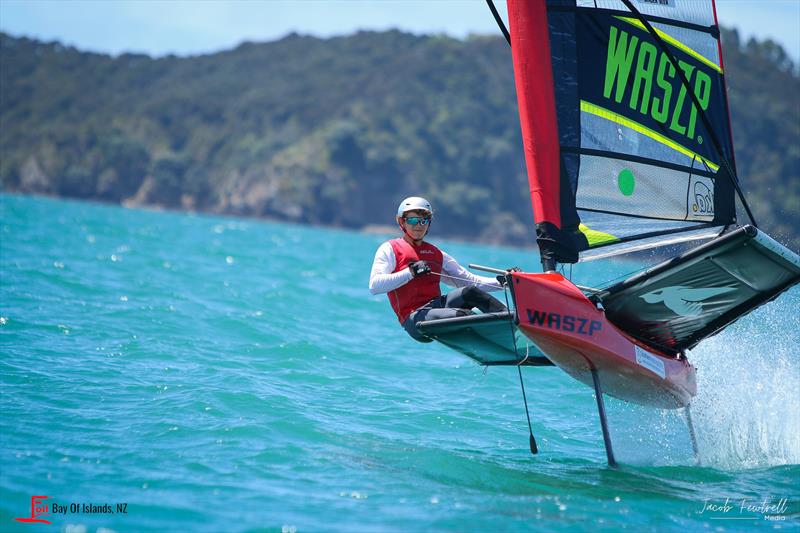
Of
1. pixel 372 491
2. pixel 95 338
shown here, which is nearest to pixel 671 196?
pixel 372 491

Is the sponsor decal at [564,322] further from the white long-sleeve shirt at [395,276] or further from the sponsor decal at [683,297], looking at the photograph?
the white long-sleeve shirt at [395,276]

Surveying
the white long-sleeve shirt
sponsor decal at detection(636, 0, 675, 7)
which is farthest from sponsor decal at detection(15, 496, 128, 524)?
sponsor decal at detection(636, 0, 675, 7)

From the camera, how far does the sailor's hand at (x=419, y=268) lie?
18.8 feet

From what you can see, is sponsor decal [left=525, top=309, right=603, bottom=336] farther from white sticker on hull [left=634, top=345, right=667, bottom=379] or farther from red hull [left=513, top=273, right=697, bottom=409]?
white sticker on hull [left=634, top=345, right=667, bottom=379]

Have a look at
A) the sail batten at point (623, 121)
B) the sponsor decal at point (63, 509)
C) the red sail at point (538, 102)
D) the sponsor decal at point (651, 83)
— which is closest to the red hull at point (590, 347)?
the sail batten at point (623, 121)

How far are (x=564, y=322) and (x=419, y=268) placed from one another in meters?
1.03

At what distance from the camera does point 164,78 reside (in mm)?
110125

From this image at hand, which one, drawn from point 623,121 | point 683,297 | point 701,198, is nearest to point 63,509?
point 683,297

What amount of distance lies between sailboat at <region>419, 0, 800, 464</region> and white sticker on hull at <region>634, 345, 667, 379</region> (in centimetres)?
1

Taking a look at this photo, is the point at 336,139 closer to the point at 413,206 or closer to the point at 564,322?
the point at 413,206

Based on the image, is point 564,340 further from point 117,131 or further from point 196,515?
point 117,131

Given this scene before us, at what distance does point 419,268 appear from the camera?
573cm

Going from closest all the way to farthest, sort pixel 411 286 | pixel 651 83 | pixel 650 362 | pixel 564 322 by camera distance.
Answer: pixel 564 322, pixel 650 362, pixel 411 286, pixel 651 83

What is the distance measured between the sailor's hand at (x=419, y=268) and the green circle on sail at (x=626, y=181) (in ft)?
5.17
